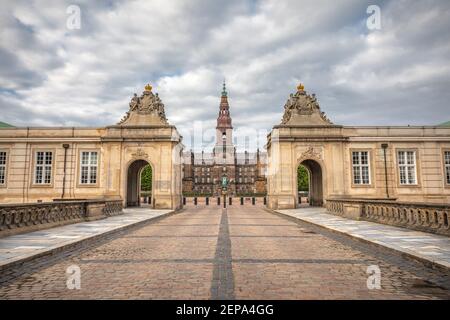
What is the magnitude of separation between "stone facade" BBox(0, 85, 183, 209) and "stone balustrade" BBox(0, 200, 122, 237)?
34.2 feet

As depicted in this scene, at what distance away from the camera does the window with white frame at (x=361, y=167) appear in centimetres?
2950

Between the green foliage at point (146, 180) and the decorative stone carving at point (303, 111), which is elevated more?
the decorative stone carving at point (303, 111)

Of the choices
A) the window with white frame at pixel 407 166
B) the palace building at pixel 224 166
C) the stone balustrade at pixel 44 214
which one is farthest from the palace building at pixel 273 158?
the palace building at pixel 224 166

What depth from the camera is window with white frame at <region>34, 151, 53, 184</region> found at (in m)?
30.4

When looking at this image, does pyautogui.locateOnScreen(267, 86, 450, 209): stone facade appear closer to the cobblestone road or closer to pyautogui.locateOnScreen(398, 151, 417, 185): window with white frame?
pyautogui.locateOnScreen(398, 151, 417, 185): window with white frame

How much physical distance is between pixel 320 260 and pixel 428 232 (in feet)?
20.0

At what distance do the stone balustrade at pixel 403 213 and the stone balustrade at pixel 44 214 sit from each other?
46.0 feet

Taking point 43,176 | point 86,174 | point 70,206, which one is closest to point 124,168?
point 86,174

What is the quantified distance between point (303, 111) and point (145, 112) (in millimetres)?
14787

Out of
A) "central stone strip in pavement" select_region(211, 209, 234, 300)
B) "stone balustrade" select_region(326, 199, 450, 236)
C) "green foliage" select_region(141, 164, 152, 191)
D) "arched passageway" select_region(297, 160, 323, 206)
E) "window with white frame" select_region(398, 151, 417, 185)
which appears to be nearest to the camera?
"central stone strip in pavement" select_region(211, 209, 234, 300)

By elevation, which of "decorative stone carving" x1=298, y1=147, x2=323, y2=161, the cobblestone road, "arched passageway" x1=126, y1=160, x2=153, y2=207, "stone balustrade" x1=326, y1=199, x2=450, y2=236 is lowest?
the cobblestone road

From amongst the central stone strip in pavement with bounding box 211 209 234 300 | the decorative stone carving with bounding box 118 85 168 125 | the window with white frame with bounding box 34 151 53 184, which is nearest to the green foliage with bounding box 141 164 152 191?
the window with white frame with bounding box 34 151 53 184

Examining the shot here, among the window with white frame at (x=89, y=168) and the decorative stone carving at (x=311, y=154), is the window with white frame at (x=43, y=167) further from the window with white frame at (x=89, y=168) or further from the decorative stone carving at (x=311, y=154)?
the decorative stone carving at (x=311, y=154)
